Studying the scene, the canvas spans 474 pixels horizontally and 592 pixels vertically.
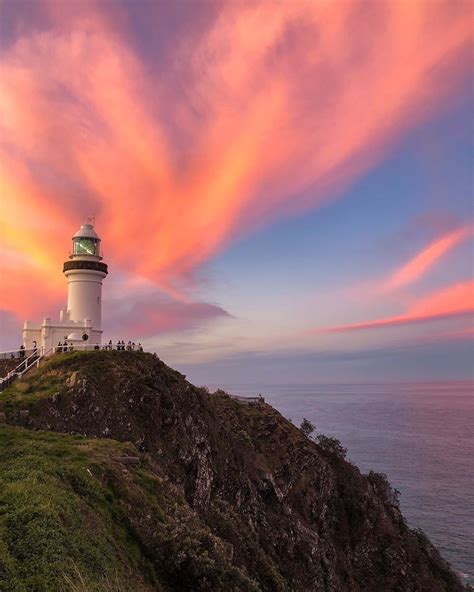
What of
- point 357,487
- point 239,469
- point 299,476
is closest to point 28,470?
point 239,469

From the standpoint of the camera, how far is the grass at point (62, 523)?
9.77m

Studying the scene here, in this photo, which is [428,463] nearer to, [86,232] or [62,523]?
[86,232]

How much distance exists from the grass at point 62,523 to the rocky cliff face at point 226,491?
0.75 m

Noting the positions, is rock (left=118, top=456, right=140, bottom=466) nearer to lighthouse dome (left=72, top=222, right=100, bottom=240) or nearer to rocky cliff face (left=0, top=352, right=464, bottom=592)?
rocky cliff face (left=0, top=352, right=464, bottom=592)

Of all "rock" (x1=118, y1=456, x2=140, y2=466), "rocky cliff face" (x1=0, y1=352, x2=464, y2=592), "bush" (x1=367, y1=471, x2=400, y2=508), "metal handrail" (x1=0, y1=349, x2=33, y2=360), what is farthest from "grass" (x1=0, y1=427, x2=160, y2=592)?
"bush" (x1=367, y1=471, x2=400, y2=508)

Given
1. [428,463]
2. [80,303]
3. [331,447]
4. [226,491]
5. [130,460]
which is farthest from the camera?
[428,463]

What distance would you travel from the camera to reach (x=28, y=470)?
602 inches

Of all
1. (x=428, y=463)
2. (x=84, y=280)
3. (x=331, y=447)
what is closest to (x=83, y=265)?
(x=84, y=280)

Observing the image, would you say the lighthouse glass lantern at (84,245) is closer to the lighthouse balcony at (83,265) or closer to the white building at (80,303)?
the white building at (80,303)

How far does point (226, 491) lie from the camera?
33.6 m

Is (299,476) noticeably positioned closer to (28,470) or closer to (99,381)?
(99,381)

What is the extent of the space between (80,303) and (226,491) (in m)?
23.4

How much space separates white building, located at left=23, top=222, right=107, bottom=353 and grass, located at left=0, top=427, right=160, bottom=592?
23483 millimetres

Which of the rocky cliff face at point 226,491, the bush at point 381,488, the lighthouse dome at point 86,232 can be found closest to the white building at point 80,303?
the lighthouse dome at point 86,232
